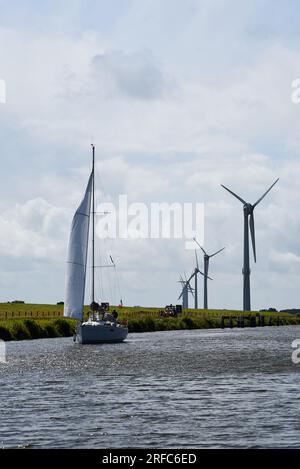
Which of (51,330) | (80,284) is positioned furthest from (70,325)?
(80,284)

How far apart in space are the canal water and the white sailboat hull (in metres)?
16.5

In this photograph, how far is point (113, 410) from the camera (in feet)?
124

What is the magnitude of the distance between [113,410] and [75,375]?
1726 cm

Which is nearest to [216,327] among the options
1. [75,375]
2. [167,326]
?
[167,326]

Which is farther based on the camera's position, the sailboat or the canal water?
the sailboat

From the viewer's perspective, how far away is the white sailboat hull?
285ft

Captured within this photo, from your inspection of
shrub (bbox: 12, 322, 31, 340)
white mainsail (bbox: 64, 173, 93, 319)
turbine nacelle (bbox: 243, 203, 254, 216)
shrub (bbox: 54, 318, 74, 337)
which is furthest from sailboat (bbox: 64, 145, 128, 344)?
turbine nacelle (bbox: 243, 203, 254, 216)

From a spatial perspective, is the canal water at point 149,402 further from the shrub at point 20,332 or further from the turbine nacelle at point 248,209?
the turbine nacelle at point 248,209

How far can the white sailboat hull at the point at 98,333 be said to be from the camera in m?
86.8

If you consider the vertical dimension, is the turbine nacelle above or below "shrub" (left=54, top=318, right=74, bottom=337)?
above

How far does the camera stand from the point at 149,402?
132 feet

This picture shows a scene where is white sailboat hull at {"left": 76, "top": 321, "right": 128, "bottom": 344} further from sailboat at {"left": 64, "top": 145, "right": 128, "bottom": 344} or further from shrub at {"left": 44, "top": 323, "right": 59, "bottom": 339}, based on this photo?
shrub at {"left": 44, "top": 323, "right": 59, "bottom": 339}

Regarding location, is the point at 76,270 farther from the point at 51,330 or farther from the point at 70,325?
the point at 70,325
